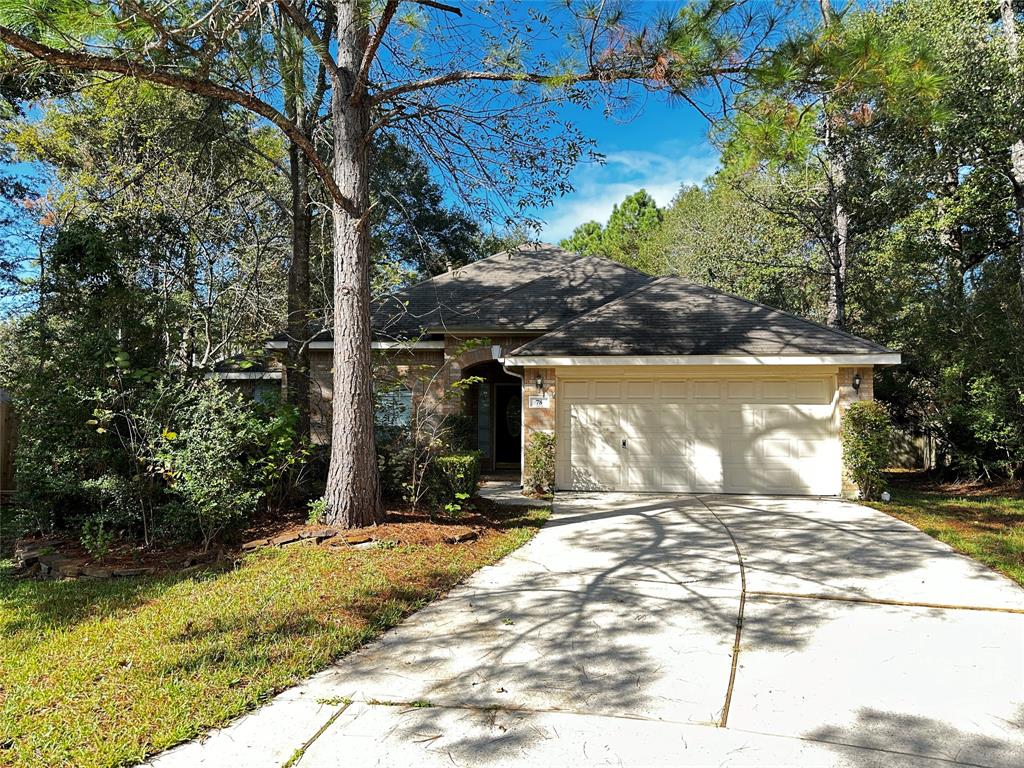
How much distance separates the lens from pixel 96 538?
263 inches

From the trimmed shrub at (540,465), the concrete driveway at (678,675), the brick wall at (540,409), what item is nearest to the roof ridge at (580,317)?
the brick wall at (540,409)

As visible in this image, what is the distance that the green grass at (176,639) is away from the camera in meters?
3.11

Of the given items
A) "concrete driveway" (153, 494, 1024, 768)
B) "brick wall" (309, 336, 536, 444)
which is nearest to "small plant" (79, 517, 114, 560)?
"concrete driveway" (153, 494, 1024, 768)

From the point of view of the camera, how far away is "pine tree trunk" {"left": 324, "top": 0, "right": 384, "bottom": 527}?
23.3 ft

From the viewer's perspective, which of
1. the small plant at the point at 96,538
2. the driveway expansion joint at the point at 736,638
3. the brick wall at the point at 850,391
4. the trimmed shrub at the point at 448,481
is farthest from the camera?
the brick wall at the point at 850,391

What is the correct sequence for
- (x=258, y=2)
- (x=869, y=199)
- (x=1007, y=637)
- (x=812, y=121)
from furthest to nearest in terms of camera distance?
(x=869, y=199) → (x=812, y=121) → (x=258, y=2) → (x=1007, y=637)

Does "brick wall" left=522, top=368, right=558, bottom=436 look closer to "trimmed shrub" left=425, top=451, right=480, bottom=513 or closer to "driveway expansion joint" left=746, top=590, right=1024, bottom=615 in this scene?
"trimmed shrub" left=425, top=451, right=480, bottom=513

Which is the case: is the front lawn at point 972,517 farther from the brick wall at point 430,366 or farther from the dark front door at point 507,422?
the dark front door at point 507,422

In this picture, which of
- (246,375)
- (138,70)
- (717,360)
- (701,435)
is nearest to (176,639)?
(138,70)

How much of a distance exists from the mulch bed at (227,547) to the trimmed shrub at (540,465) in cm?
294

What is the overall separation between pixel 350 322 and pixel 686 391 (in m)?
6.23

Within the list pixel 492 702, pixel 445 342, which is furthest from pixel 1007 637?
pixel 445 342

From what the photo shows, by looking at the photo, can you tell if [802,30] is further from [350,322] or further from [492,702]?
[492,702]

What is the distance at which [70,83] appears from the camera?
9.70m
